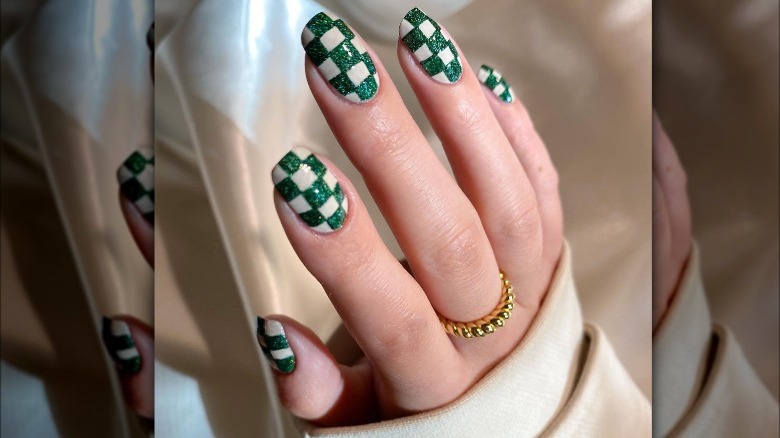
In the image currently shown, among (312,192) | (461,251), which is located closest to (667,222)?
(461,251)

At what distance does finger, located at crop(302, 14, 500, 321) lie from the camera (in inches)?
18.8

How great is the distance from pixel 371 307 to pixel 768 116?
423 mm

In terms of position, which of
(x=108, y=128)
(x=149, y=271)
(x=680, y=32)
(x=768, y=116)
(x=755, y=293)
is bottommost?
(x=755, y=293)

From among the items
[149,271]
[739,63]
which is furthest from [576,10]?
[149,271]

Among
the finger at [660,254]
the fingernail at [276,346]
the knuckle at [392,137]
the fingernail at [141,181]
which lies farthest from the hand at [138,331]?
the finger at [660,254]

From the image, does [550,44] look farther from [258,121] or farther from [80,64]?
[80,64]

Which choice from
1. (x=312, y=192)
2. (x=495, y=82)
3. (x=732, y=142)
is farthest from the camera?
(x=732, y=142)

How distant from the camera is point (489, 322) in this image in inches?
21.2

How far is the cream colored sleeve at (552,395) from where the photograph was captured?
21.3 inches

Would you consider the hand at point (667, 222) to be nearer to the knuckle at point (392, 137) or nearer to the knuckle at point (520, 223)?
the knuckle at point (520, 223)

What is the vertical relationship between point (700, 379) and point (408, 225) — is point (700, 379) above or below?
below

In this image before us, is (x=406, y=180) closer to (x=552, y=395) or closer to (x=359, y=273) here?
(x=359, y=273)

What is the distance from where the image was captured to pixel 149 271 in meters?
0.60

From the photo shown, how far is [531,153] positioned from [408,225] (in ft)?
0.46
